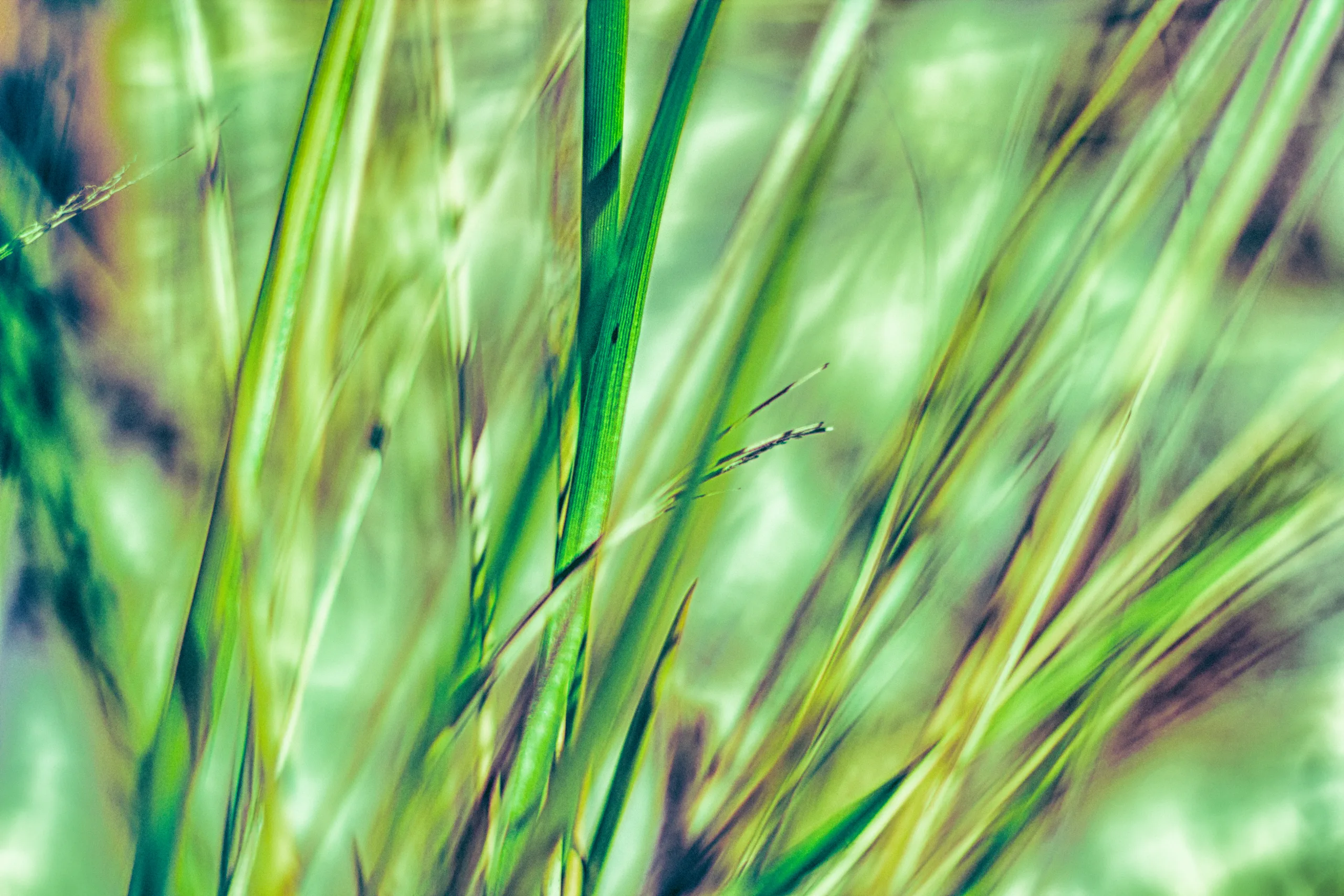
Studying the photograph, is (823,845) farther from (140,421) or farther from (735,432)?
(140,421)

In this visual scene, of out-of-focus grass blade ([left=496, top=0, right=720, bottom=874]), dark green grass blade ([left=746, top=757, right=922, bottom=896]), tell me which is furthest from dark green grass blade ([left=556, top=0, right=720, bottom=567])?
dark green grass blade ([left=746, top=757, right=922, bottom=896])

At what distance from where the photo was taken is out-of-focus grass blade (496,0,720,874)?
20cm

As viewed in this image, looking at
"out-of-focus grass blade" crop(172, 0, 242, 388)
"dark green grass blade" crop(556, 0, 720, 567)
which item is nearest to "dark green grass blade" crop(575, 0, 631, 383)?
"dark green grass blade" crop(556, 0, 720, 567)

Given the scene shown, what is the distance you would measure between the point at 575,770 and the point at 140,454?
0.19 meters

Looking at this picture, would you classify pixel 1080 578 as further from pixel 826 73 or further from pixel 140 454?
pixel 140 454

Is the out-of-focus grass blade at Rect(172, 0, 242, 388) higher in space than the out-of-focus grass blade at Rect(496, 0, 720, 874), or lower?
higher

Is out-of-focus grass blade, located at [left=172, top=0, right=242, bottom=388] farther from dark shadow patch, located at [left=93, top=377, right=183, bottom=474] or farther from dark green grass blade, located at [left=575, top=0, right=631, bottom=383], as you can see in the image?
dark green grass blade, located at [left=575, top=0, right=631, bottom=383]

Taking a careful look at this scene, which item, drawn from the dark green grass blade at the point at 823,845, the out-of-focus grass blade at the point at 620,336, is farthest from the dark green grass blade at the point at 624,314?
the dark green grass blade at the point at 823,845

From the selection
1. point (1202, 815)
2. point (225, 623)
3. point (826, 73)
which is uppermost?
point (826, 73)

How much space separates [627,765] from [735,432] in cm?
12

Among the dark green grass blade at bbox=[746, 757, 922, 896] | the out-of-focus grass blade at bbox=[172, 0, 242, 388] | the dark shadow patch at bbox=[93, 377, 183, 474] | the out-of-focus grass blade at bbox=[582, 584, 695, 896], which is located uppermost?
the out-of-focus grass blade at bbox=[172, 0, 242, 388]

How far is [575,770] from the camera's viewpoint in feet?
0.76

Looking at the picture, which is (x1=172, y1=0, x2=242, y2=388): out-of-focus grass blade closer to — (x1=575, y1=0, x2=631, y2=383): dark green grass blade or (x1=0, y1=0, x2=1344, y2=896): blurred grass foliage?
(x1=0, y1=0, x2=1344, y2=896): blurred grass foliage

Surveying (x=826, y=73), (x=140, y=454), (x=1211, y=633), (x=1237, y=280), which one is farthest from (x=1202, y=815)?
(x=140, y=454)
